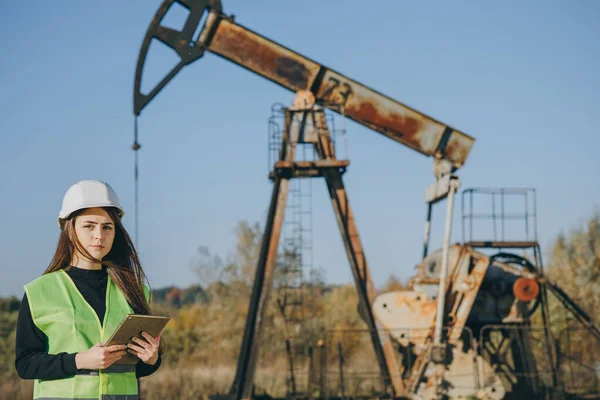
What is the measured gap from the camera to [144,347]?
2.79 m

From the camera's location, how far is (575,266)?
86.7 feet

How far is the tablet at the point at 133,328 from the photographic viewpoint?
8.71 ft

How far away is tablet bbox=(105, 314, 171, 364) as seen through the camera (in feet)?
8.71

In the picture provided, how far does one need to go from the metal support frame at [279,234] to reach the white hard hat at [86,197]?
9045mm

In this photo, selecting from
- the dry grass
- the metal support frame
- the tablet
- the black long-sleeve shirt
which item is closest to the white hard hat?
the black long-sleeve shirt

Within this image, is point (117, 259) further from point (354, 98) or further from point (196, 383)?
point (196, 383)

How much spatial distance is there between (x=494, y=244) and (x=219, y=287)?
66.3ft

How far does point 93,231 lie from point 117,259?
6.2 inches

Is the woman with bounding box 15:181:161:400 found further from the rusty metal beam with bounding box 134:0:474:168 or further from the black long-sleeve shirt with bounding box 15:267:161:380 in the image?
the rusty metal beam with bounding box 134:0:474:168

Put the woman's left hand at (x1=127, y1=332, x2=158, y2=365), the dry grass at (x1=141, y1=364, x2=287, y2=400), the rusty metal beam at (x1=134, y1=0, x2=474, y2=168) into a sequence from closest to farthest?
the woman's left hand at (x1=127, y1=332, x2=158, y2=365), the rusty metal beam at (x1=134, y1=0, x2=474, y2=168), the dry grass at (x1=141, y1=364, x2=287, y2=400)

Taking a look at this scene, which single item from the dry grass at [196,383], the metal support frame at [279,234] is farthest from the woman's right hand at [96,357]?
the dry grass at [196,383]

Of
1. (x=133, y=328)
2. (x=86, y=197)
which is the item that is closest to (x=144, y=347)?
(x=133, y=328)

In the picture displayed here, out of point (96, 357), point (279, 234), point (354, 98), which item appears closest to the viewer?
point (96, 357)

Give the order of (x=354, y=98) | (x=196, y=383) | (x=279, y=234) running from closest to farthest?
(x=279, y=234) < (x=354, y=98) < (x=196, y=383)
